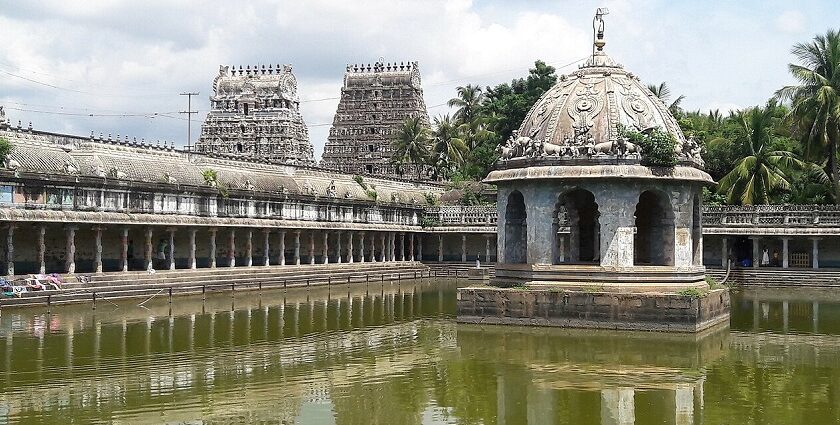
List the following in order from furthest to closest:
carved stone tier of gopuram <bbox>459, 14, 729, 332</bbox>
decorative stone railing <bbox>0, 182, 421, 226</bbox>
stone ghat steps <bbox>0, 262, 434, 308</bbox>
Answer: decorative stone railing <bbox>0, 182, 421, 226</bbox>, stone ghat steps <bbox>0, 262, 434, 308</bbox>, carved stone tier of gopuram <bbox>459, 14, 729, 332</bbox>

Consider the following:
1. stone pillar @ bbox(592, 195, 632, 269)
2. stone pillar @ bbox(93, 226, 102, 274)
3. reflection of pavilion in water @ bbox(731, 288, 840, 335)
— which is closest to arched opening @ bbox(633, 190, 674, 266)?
stone pillar @ bbox(592, 195, 632, 269)

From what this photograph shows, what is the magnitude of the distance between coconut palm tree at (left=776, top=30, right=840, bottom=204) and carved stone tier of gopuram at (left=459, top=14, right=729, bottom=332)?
2456 cm

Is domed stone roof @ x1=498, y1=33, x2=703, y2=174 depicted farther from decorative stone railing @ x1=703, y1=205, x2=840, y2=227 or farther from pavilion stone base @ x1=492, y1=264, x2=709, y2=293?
decorative stone railing @ x1=703, y1=205, x2=840, y2=227

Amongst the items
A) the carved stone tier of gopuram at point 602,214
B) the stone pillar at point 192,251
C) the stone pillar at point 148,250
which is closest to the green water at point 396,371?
the carved stone tier of gopuram at point 602,214

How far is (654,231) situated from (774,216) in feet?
73.1

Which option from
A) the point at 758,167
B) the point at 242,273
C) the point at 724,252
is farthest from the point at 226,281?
the point at 758,167

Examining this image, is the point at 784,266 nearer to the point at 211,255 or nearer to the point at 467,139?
the point at 211,255

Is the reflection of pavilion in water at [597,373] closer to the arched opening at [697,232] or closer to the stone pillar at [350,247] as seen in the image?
the arched opening at [697,232]

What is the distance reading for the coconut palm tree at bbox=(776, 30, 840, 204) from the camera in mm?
47500

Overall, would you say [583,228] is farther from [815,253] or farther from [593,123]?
[815,253]

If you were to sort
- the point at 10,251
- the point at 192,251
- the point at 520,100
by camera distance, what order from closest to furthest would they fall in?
the point at 10,251
the point at 192,251
the point at 520,100

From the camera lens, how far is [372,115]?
8650 centimetres

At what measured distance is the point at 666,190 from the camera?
980 inches

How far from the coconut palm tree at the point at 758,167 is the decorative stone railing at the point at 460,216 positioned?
44.7 feet
